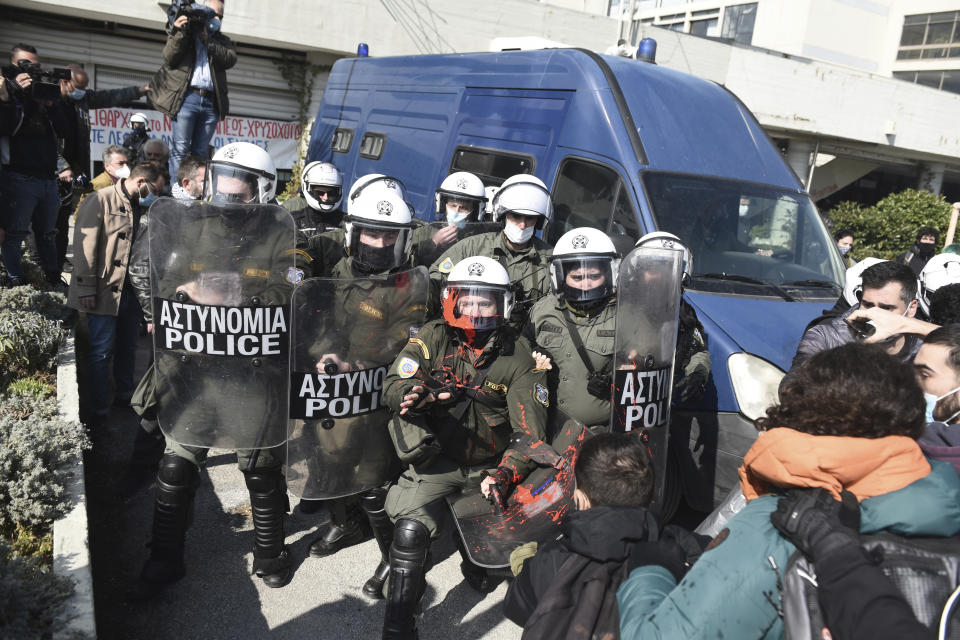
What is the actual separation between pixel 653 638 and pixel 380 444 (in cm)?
188

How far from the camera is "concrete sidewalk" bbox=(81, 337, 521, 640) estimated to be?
316 cm

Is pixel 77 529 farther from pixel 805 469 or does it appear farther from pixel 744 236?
pixel 744 236

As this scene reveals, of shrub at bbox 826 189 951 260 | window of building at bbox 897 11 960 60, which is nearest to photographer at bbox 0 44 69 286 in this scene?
shrub at bbox 826 189 951 260

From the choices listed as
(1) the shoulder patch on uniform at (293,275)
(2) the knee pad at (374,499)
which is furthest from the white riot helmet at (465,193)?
(2) the knee pad at (374,499)

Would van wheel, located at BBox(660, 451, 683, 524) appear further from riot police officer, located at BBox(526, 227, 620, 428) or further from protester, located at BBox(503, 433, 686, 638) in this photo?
protester, located at BBox(503, 433, 686, 638)

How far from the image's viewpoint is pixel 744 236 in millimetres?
4570

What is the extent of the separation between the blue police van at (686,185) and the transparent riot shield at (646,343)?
0.62 meters

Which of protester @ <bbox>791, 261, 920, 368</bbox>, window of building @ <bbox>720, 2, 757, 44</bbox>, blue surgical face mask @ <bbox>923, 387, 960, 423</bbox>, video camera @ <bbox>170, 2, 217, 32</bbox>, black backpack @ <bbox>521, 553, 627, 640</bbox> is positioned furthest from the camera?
window of building @ <bbox>720, 2, 757, 44</bbox>

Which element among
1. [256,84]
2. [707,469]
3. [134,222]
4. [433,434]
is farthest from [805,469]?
[256,84]

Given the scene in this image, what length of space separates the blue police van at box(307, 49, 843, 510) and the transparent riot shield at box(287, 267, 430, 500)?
1.54 metres

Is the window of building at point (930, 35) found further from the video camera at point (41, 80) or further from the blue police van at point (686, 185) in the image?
the video camera at point (41, 80)

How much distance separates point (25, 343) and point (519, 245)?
333 cm

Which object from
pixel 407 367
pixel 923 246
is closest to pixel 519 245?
pixel 407 367

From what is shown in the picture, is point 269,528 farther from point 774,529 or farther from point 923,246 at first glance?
point 923,246
